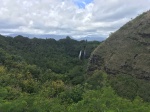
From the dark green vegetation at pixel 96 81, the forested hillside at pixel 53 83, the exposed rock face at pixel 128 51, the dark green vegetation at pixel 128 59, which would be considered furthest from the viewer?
the exposed rock face at pixel 128 51

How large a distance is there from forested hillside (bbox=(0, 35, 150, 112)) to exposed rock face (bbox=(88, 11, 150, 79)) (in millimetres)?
2881

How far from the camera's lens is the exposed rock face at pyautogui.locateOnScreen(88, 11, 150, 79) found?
51875 millimetres

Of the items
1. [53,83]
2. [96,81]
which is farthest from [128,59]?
[53,83]

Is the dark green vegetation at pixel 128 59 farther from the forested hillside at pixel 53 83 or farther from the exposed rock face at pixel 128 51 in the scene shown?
the forested hillside at pixel 53 83

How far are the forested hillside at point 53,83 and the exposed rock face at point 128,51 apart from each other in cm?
288

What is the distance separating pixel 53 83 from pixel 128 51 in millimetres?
14676

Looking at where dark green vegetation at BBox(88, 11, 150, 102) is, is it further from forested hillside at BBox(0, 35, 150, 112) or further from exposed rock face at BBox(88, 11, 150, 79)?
forested hillside at BBox(0, 35, 150, 112)

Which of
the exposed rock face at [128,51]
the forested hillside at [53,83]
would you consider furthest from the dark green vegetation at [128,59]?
the forested hillside at [53,83]

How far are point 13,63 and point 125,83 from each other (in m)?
24.1

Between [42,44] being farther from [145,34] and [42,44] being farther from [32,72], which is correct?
[145,34]

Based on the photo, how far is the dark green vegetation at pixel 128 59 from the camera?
46972 millimetres

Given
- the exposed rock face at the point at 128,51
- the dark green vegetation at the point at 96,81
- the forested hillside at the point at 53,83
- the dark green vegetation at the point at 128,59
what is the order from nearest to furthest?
the forested hillside at the point at 53,83, the dark green vegetation at the point at 96,81, the dark green vegetation at the point at 128,59, the exposed rock face at the point at 128,51

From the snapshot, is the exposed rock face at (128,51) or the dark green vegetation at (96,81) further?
the exposed rock face at (128,51)

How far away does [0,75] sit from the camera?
4978 centimetres
